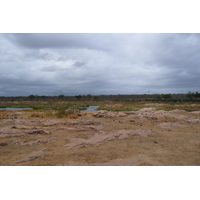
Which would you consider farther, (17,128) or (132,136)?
(17,128)

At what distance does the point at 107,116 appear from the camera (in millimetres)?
23172

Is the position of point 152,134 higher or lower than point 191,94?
lower

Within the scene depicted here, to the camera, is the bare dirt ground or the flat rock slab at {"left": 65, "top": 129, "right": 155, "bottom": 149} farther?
the flat rock slab at {"left": 65, "top": 129, "right": 155, "bottom": 149}

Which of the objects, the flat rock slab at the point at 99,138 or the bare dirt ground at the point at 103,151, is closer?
the bare dirt ground at the point at 103,151

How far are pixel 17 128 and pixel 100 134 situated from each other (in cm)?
785

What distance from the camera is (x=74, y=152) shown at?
8133mm

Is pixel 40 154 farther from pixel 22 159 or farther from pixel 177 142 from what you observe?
pixel 177 142

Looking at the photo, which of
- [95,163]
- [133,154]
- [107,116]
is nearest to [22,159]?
[95,163]

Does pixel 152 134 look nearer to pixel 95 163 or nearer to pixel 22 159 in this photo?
pixel 95 163

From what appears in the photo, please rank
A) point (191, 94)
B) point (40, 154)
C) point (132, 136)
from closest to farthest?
point (40, 154) < point (132, 136) < point (191, 94)

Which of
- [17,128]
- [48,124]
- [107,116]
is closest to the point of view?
[17,128]

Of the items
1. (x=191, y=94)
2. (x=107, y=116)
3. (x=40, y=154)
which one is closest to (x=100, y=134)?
(x=40, y=154)

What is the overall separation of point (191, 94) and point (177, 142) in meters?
92.7

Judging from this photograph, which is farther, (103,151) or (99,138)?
(99,138)
